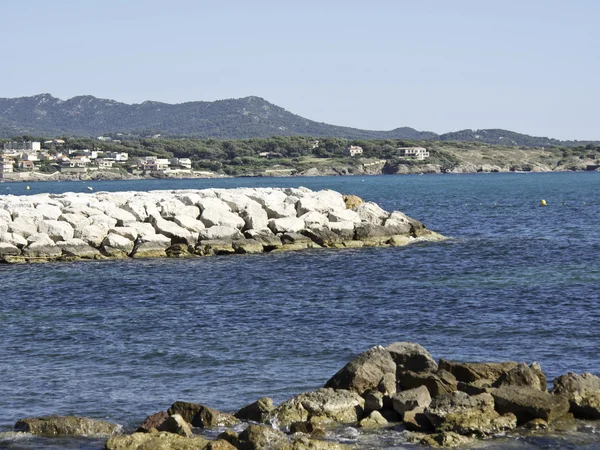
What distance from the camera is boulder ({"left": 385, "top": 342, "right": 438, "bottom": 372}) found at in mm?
15617

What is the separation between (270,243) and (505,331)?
59.3ft

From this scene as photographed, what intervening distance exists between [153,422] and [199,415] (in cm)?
82

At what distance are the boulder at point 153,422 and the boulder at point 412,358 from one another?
423cm

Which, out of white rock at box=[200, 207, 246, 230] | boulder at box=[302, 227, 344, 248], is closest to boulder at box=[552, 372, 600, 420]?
boulder at box=[302, 227, 344, 248]

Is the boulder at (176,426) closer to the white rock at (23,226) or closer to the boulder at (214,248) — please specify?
the boulder at (214,248)

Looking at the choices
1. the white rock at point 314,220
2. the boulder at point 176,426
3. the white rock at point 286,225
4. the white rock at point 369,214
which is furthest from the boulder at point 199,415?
the white rock at point 369,214

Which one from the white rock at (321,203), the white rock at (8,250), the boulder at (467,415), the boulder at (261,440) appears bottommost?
the white rock at (8,250)

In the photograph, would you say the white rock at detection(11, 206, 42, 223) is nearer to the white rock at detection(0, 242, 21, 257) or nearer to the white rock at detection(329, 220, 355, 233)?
the white rock at detection(0, 242, 21, 257)

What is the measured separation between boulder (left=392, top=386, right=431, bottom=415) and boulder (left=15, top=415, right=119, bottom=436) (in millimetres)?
4395

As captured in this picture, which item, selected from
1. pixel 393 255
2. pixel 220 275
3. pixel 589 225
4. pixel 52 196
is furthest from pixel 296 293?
pixel 589 225

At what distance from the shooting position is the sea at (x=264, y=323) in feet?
52.4

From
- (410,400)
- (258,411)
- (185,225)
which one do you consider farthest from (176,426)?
(185,225)

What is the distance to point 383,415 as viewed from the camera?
1440 cm

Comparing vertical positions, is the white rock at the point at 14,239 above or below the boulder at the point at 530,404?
below
